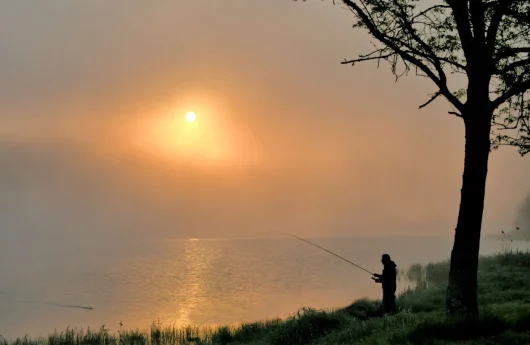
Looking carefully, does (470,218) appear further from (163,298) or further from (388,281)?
(163,298)

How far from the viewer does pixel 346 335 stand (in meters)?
13.2

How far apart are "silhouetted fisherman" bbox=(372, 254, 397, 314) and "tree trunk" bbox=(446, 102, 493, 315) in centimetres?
358

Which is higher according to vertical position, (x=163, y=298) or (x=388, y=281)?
(x=388, y=281)

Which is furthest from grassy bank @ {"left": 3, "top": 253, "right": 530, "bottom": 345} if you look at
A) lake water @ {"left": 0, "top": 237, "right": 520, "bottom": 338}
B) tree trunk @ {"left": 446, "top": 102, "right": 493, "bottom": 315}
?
lake water @ {"left": 0, "top": 237, "right": 520, "bottom": 338}

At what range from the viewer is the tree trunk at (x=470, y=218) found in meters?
12.8

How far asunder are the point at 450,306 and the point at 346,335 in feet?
9.14

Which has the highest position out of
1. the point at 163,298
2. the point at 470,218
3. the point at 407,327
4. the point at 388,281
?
the point at 470,218

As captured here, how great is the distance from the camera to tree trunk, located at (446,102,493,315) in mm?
12828

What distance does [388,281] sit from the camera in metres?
16.8

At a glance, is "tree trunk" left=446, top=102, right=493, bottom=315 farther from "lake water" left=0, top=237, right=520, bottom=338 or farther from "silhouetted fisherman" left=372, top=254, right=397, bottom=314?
"lake water" left=0, top=237, right=520, bottom=338

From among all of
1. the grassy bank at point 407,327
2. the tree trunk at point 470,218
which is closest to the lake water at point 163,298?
the grassy bank at point 407,327

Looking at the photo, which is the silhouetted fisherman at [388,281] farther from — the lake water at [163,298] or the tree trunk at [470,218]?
the lake water at [163,298]

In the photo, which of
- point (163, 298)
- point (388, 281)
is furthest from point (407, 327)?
point (163, 298)

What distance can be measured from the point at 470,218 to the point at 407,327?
3.48 metres
